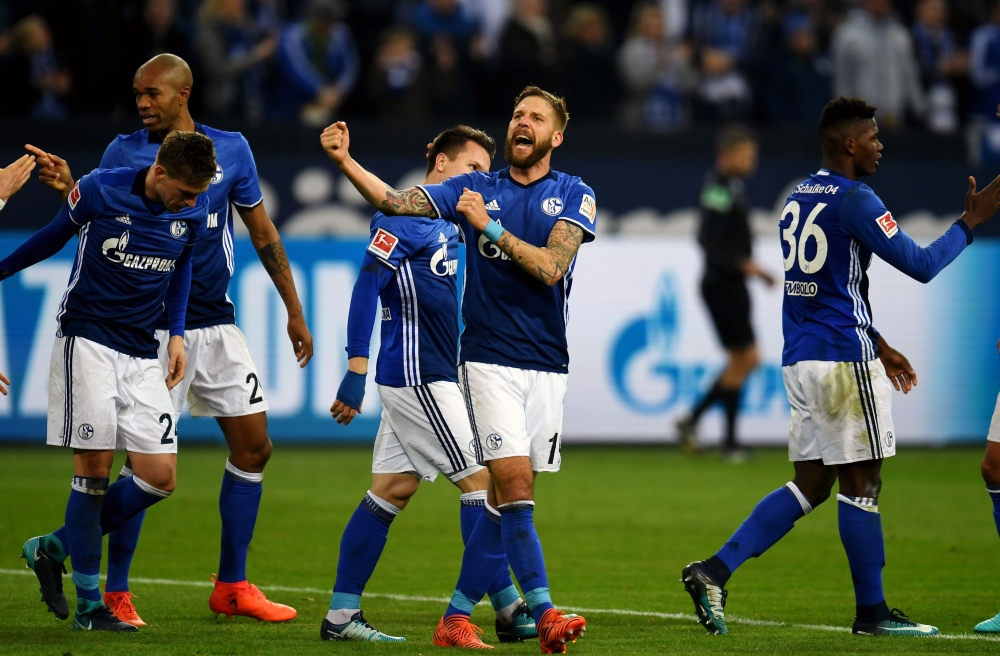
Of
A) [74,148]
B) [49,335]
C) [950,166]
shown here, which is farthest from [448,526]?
[950,166]

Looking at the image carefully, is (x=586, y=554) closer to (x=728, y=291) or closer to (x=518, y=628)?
(x=518, y=628)

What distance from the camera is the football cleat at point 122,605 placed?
6.22 metres

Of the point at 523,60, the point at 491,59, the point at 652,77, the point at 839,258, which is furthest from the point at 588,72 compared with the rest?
the point at 839,258

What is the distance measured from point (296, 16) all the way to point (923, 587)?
429 inches

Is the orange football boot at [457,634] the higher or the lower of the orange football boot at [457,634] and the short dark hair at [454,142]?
the lower

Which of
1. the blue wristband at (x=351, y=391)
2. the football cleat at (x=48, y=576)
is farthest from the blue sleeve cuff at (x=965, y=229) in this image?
the football cleat at (x=48, y=576)

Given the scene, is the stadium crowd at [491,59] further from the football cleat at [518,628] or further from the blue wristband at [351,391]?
the football cleat at [518,628]

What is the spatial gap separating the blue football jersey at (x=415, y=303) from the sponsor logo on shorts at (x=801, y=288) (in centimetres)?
151

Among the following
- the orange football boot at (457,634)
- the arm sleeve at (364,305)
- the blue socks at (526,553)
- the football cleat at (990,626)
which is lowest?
the orange football boot at (457,634)

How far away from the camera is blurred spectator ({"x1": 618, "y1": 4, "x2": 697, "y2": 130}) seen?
50.7 feet

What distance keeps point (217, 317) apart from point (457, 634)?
199 cm

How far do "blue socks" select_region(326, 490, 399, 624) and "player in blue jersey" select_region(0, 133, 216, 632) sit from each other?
33.6 inches

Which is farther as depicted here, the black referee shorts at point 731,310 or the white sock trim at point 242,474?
the black referee shorts at point 731,310

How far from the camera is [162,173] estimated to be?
19.2 feet
